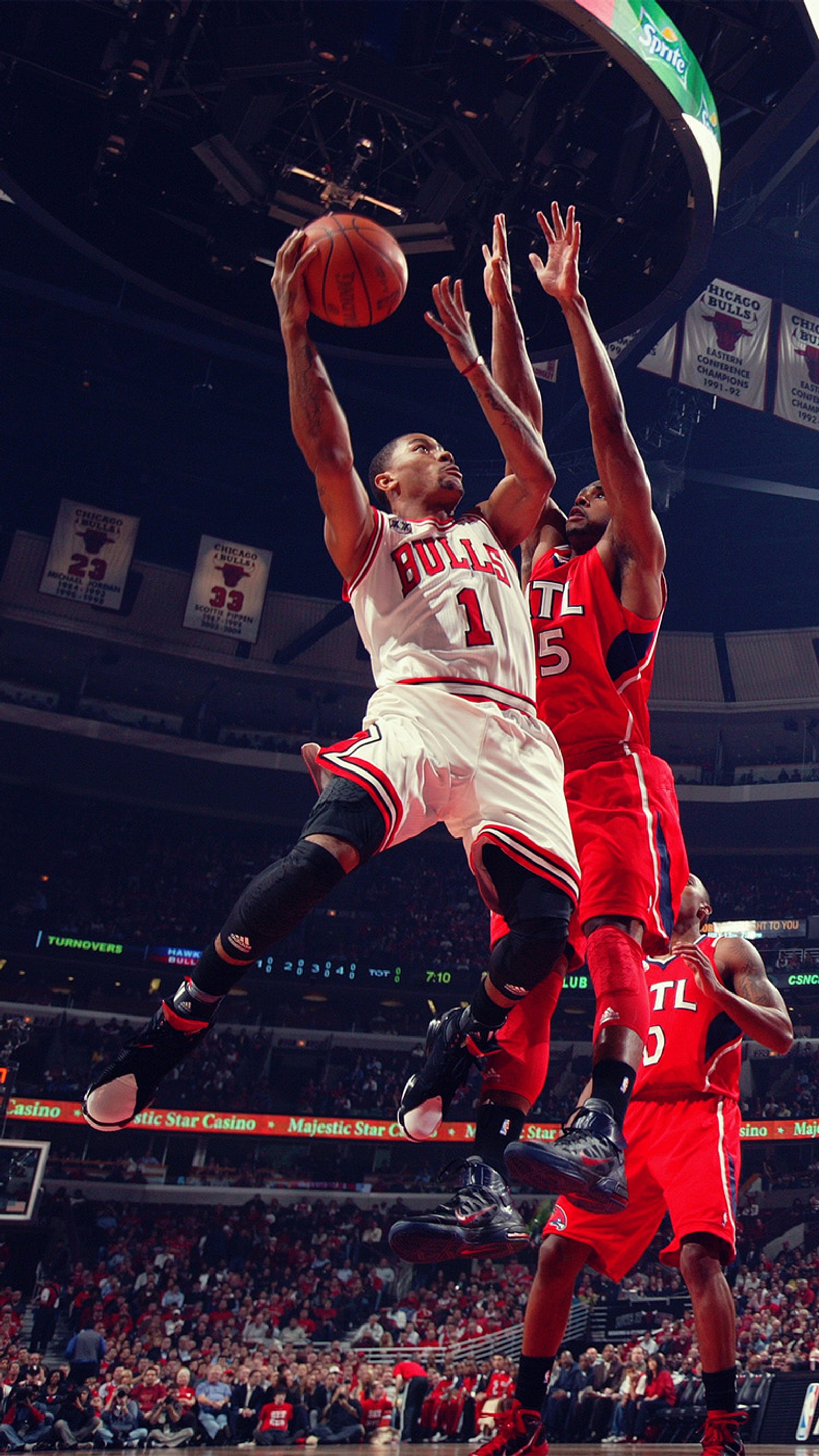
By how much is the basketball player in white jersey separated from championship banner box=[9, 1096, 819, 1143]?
Result: 19490 millimetres

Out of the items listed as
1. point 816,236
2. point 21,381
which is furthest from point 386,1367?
point 816,236

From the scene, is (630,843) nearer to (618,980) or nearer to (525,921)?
(618,980)

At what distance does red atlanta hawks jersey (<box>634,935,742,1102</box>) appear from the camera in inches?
194

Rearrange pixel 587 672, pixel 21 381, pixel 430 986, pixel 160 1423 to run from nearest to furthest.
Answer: pixel 587 672
pixel 160 1423
pixel 21 381
pixel 430 986

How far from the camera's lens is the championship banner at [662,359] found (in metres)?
20.5

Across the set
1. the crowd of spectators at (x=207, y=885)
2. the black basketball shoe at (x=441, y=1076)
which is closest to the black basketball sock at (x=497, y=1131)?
the black basketball shoe at (x=441, y=1076)

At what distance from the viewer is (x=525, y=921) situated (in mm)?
3334

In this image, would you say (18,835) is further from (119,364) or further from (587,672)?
(587,672)

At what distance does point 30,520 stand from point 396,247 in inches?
1020

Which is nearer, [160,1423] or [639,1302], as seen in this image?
[160,1423]

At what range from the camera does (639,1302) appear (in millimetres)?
18406

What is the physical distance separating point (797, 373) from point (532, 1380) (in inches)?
830

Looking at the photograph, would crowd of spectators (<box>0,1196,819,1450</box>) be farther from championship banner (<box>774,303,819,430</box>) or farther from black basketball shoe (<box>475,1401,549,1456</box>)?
championship banner (<box>774,303,819,430</box>)

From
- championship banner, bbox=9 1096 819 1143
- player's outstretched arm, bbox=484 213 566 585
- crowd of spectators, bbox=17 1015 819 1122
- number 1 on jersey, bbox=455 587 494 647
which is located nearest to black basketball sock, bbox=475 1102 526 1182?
number 1 on jersey, bbox=455 587 494 647
